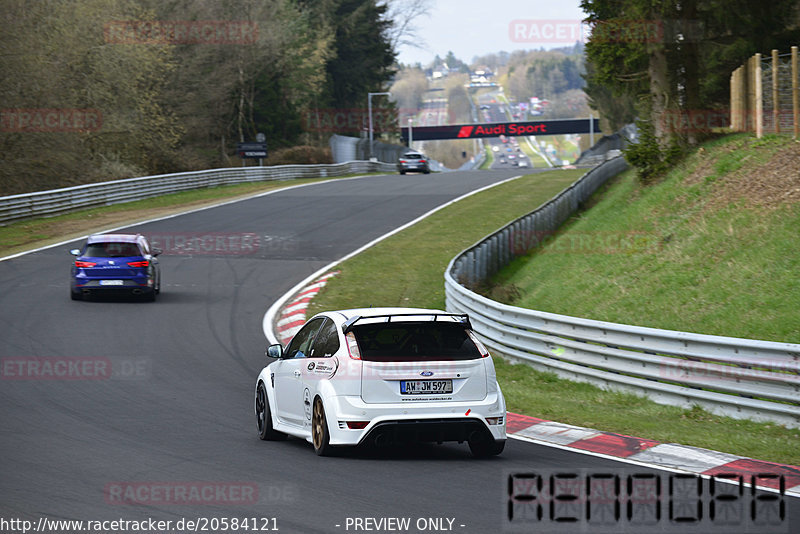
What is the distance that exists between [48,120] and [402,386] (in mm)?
37731

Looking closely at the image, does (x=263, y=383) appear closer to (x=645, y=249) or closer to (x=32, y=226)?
(x=645, y=249)

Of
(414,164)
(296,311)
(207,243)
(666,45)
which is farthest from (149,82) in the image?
(296,311)

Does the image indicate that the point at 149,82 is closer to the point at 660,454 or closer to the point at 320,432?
the point at 320,432

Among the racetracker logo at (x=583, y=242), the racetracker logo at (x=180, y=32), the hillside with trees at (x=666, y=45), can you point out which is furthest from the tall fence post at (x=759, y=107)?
the racetracker logo at (x=180, y=32)

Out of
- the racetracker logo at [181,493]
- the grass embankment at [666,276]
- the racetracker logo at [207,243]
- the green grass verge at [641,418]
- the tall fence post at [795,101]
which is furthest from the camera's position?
the racetracker logo at [207,243]

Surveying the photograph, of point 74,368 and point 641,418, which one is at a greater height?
point 74,368

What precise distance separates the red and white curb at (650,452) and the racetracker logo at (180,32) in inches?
1702

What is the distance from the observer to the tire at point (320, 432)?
29.9 ft

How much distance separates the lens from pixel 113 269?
22344mm

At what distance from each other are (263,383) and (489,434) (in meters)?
2.97

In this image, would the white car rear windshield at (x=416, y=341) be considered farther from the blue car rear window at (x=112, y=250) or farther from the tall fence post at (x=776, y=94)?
the tall fence post at (x=776, y=94)

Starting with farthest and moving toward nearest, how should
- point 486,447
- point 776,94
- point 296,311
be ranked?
1. point 776,94
2. point 296,311
3. point 486,447

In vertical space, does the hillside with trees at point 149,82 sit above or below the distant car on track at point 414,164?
above

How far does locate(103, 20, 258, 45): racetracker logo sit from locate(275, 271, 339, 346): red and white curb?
29.2 meters
